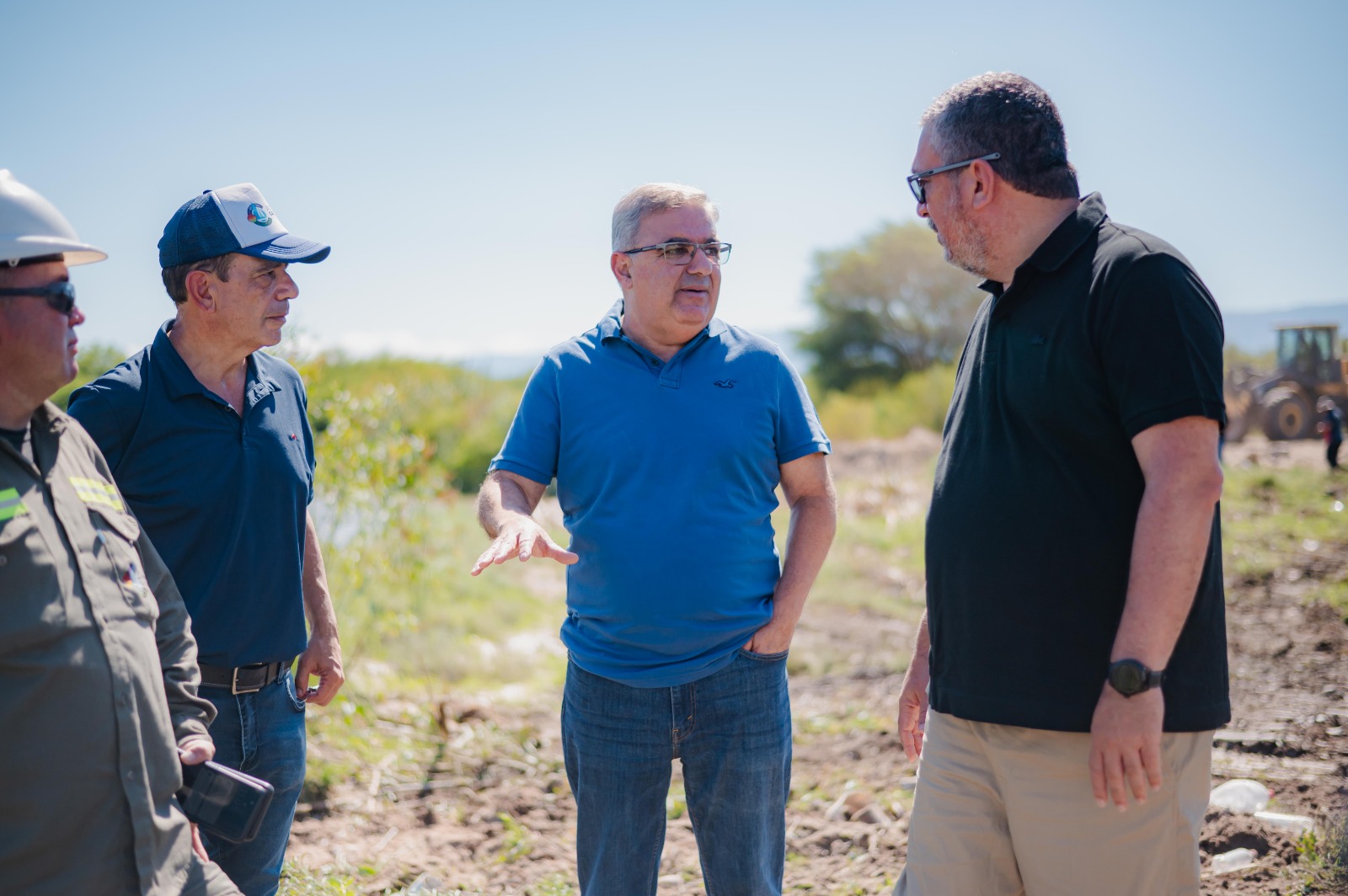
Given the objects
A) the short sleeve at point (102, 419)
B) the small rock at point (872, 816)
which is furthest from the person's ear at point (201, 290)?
the small rock at point (872, 816)

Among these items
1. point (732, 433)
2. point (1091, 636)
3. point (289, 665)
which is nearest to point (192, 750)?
point (289, 665)

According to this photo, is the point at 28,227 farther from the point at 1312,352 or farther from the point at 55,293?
the point at 1312,352

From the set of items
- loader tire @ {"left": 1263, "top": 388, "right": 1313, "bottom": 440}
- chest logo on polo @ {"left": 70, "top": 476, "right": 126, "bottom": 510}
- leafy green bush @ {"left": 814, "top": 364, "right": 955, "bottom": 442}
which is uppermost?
chest logo on polo @ {"left": 70, "top": 476, "right": 126, "bottom": 510}

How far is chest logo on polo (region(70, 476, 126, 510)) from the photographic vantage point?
1911 mm

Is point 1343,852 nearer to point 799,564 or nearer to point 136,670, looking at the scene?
point 799,564

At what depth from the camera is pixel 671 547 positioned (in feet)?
8.92

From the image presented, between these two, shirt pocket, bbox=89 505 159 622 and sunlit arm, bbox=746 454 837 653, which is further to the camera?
sunlit arm, bbox=746 454 837 653

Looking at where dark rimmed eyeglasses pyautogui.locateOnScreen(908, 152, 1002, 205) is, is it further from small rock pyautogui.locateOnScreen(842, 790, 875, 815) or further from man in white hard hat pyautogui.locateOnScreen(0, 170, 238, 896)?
small rock pyautogui.locateOnScreen(842, 790, 875, 815)

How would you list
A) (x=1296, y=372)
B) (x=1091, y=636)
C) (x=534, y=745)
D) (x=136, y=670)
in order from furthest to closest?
(x=1296, y=372) → (x=534, y=745) → (x=1091, y=636) → (x=136, y=670)

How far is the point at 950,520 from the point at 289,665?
5.98ft

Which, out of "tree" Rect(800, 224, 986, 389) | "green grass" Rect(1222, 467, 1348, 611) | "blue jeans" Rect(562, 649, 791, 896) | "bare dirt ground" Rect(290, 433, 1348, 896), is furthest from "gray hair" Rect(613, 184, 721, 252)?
"tree" Rect(800, 224, 986, 389)

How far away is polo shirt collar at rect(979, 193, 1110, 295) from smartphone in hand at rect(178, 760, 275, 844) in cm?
192

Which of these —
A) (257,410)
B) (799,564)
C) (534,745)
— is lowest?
(534,745)

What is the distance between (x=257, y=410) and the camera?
276cm
